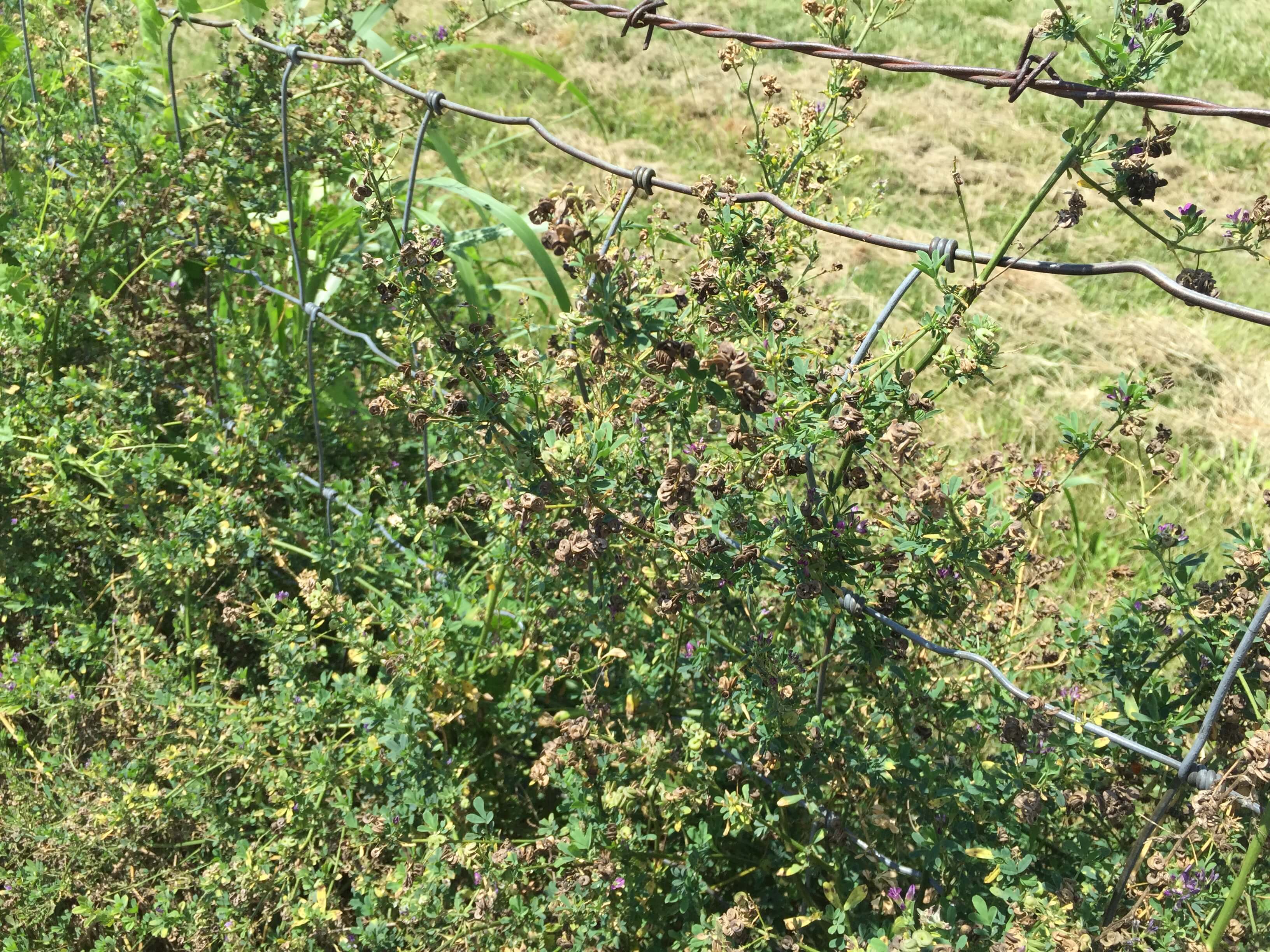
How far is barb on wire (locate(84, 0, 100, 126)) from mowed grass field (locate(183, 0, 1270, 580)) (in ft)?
2.79

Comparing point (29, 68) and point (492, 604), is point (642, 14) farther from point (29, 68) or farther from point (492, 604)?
point (29, 68)

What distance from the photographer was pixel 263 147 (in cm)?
246

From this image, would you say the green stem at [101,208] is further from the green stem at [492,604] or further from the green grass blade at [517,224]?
→ the green stem at [492,604]

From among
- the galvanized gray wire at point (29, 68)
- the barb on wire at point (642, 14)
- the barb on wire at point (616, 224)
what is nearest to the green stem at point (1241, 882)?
the barb on wire at point (616, 224)

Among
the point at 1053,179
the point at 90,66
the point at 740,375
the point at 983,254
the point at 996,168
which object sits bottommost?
the point at 996,168

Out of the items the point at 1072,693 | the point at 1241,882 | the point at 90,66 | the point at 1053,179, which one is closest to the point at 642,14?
the point at 1053,179

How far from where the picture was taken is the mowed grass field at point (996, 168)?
339cm

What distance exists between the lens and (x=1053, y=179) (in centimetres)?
119

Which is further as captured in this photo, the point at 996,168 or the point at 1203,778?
the point at 996,168

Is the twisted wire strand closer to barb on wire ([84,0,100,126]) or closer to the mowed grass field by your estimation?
the mowed grass field

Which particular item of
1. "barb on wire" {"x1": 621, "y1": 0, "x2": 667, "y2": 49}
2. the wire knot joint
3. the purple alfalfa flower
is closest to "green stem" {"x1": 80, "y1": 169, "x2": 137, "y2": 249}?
"barb on wire" {"x1": 621, "y1": 0, "x2": 667, "y2": 49}

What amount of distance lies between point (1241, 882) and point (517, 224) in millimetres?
2485

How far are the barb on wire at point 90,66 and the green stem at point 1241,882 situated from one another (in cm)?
277

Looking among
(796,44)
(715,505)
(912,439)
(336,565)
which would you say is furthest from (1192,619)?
(336,565)
